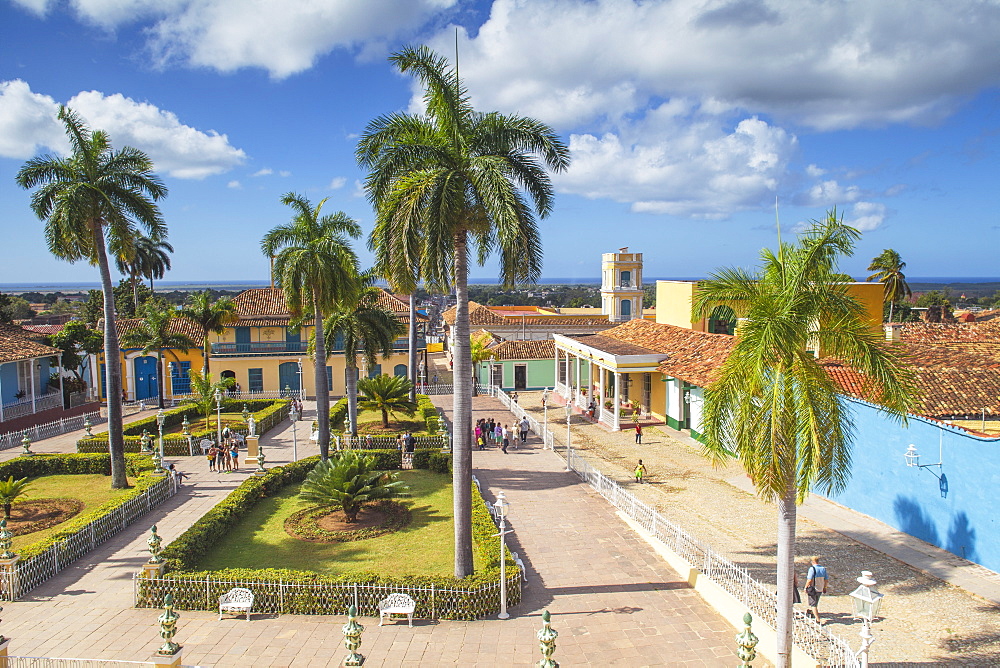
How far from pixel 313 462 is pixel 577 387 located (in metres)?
16.6

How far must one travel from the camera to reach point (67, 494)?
19406 mm

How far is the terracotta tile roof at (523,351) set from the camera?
4178cm

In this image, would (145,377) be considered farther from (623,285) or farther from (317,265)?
(623,285)

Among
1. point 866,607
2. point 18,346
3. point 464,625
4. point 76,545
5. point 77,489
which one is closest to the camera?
point 866,607

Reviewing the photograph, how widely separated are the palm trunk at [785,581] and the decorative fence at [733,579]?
0.63 meters

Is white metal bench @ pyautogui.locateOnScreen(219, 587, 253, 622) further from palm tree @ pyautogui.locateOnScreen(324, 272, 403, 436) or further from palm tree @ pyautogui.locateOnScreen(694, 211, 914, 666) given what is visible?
palm tree @ pyautogui.locateOnScreen(324, 272, 403, 436)

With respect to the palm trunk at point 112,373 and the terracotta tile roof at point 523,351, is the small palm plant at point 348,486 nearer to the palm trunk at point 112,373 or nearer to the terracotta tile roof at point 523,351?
the palm trunk at point 112,373

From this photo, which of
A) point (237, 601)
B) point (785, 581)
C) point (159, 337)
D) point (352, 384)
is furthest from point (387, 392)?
point (785, 581)

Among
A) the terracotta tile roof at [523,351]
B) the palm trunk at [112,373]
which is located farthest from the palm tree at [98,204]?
the terracotta tile roof at [523,351]

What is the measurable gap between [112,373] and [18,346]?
16.6 meters

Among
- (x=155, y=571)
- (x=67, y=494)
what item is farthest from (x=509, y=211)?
(x=67, y=494)

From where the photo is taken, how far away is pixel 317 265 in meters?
20.6

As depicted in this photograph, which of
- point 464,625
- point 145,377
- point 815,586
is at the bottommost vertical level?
point 464,625

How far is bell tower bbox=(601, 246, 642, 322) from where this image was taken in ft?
169
